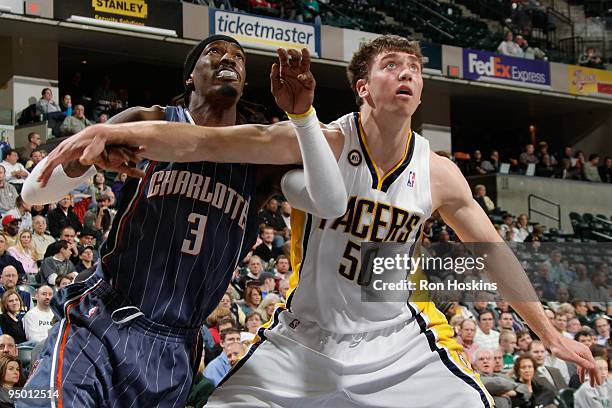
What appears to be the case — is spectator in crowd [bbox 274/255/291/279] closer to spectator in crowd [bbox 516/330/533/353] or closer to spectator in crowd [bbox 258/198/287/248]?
spectator in crowd [bbox 258/198/287/248]

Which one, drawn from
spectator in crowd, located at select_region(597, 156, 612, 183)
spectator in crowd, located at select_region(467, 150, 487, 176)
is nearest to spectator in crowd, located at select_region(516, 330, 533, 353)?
spectator in crowd, located at select_region(467, 150, 487, 176)

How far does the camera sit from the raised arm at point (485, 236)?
402 centimetres

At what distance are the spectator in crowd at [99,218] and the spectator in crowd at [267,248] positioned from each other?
1.86m

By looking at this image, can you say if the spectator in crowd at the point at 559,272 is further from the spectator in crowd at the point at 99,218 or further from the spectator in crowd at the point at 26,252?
the spectator in crowd at the point at 26,252

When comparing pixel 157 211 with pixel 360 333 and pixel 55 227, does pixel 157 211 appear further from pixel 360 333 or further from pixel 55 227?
pixel 55 227

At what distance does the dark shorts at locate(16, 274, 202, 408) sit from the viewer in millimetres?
3344

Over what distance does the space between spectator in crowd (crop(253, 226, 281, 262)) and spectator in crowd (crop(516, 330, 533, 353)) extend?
3091 mm

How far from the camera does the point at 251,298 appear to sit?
9.11 m

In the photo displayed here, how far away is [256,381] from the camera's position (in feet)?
12.4

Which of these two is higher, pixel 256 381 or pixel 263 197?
pixel 263 197

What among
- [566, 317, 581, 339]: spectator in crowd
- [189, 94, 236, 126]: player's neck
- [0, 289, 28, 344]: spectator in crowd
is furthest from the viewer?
[566, 317, 581, 339]: spectator in crowd

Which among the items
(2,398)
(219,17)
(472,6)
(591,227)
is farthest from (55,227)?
(472,6)

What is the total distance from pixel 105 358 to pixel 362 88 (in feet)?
5.46

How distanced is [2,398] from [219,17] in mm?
11286
